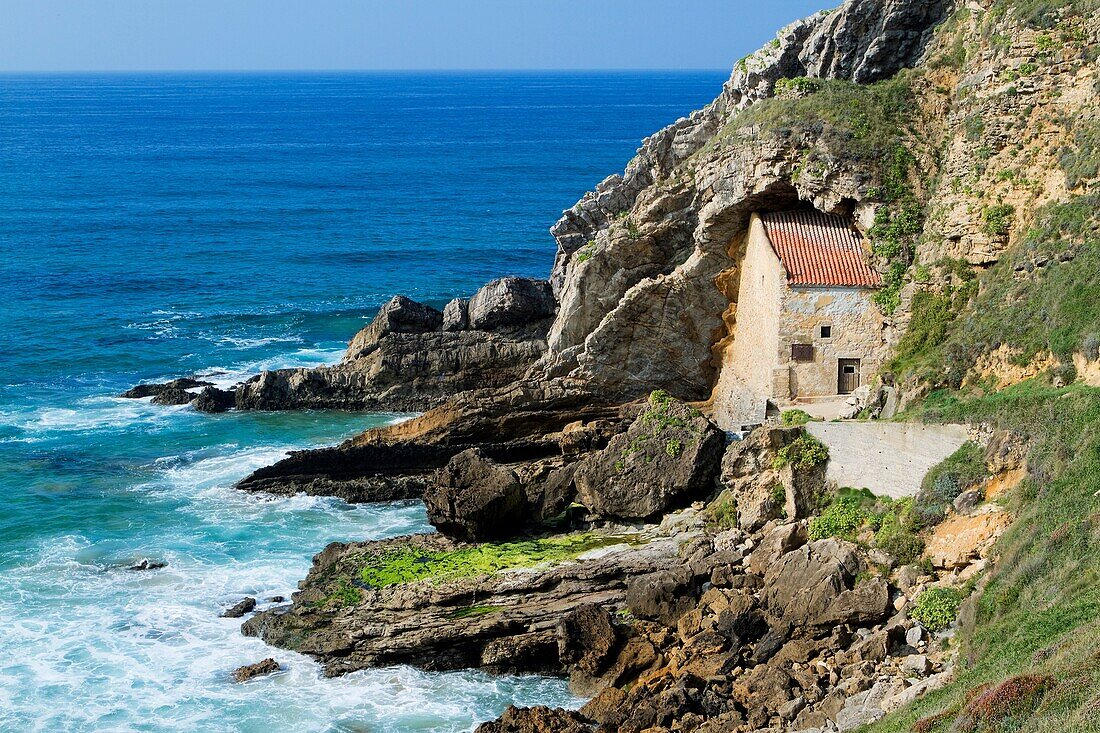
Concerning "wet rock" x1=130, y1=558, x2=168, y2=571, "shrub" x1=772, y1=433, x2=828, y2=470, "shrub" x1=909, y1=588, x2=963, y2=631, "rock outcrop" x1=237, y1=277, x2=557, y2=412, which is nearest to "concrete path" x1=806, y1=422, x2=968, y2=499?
"shrub" x1=772, y1=433, x2=828, y2=470

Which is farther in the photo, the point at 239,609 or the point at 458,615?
the point at 239,609

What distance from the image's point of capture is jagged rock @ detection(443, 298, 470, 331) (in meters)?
49.6

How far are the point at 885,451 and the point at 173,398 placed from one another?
30.7 metres

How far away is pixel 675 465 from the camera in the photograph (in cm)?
3338

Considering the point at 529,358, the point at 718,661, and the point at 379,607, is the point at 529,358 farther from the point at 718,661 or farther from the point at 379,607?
the point at 718,661

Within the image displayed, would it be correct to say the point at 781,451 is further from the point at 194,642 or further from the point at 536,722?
the point at 194,642

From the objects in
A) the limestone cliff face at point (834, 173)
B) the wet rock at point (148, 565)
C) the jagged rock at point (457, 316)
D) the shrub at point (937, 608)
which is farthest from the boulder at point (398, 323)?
the shrub at point (937, 608)

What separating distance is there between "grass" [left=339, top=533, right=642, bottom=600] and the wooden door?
8185 millimetres

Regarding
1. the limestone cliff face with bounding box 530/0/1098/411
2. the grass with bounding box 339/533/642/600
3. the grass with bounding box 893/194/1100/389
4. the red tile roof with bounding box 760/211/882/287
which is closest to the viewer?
the grass with bounding box 893/194/1100/389

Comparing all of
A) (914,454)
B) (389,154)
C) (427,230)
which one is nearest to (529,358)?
(914,454)

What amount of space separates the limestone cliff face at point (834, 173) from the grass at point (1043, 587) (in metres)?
7.72

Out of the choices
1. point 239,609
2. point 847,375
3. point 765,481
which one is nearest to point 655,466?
point 765,481

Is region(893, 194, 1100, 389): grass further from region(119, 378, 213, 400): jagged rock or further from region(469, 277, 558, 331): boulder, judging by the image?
region(119, 378, 213, 400): jagged rock

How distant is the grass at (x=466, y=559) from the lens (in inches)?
1244
